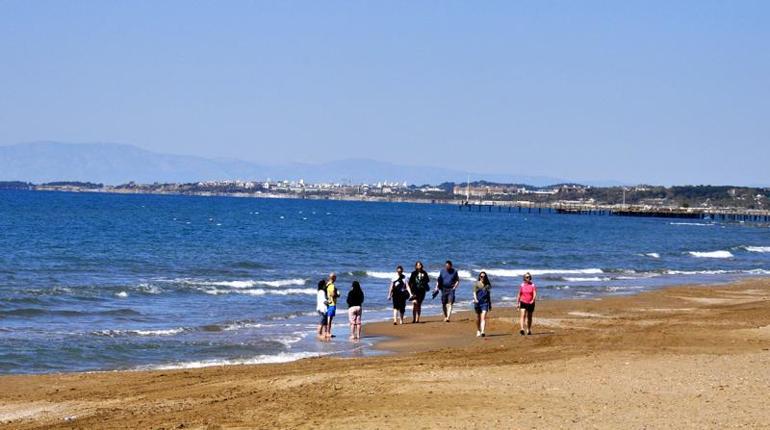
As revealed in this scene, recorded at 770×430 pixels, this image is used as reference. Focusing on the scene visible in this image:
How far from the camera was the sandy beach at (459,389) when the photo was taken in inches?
510

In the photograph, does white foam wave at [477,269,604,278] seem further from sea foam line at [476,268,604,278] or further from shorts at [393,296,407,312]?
shorts at [393,296,407,312]

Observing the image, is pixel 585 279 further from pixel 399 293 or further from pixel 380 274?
pixel 399 293

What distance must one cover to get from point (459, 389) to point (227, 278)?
26.6 m

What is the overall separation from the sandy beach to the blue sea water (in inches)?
109

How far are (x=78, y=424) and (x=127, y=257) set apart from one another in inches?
1501

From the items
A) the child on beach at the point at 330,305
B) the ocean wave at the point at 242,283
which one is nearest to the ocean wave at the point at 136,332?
the child on beach at the point at 330,305

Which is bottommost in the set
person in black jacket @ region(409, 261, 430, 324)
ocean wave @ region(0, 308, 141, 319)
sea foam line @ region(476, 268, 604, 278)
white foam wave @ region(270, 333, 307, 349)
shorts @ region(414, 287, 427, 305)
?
sea foam line @ region(476, 268, 604, 278)

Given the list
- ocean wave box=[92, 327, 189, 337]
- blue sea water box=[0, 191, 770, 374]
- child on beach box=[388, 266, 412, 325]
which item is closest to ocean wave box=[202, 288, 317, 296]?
blue sea water box=[0, 191, 770, 374]

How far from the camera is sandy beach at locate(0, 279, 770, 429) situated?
1295 cm

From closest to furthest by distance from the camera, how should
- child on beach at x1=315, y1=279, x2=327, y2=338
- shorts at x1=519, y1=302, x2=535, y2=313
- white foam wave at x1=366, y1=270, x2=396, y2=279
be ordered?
child on beach at x1=315, y1=279, x2=327, y2=338 → shorts at x1=519, y1=302, x2=535, y2=313 → white foam wave at x1=366, y1=270, x2=396, y2=279

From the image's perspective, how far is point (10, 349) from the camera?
20.8m

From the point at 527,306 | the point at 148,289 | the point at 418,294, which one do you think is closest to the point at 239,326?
the point at 418,294

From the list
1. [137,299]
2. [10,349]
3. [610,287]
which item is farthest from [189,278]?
[10,349]

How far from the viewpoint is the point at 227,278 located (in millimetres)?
40625
